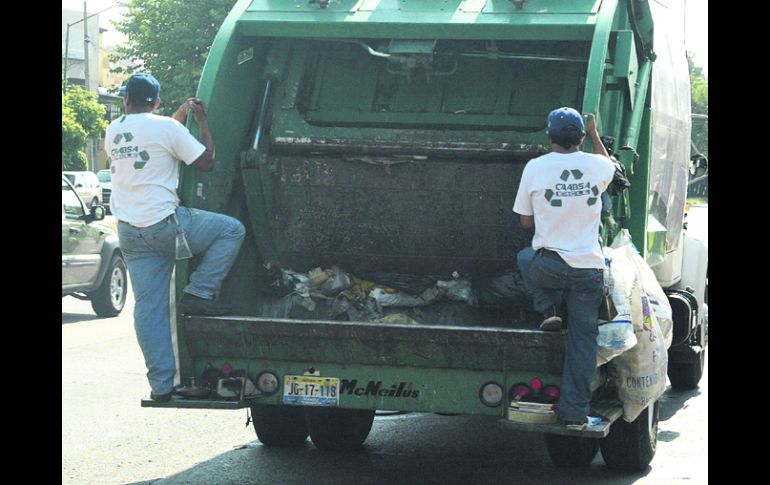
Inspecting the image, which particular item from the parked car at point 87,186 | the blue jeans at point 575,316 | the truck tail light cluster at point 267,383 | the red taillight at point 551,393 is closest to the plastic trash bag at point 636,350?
the blue jeans at point 575,316

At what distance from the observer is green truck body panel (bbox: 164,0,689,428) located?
606cm

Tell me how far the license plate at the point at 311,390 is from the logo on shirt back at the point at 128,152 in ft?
4.12

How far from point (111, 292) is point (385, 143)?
8209mm

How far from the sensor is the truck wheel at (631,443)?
656 centimetres

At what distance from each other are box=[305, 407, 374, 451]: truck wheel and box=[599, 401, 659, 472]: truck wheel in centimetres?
141

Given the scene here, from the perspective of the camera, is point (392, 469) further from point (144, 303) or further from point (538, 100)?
point (538, 100)

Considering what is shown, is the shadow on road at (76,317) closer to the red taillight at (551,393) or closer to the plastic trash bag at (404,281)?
the plastic trash bag at (404,281)

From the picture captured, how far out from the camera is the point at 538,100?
6840mm

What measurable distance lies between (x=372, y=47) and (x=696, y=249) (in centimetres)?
358

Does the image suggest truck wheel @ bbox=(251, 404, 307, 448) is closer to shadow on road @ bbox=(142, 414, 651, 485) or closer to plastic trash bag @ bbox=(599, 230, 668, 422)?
shadow on road @ bbox=(142, 414, 651, 485)

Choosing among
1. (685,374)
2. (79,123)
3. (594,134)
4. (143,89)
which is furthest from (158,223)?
(79,123)

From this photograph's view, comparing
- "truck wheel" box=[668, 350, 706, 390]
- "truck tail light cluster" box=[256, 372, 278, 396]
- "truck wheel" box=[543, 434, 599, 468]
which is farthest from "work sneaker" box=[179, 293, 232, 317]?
"truck wheel" box=[668, 350, 706, 390]
